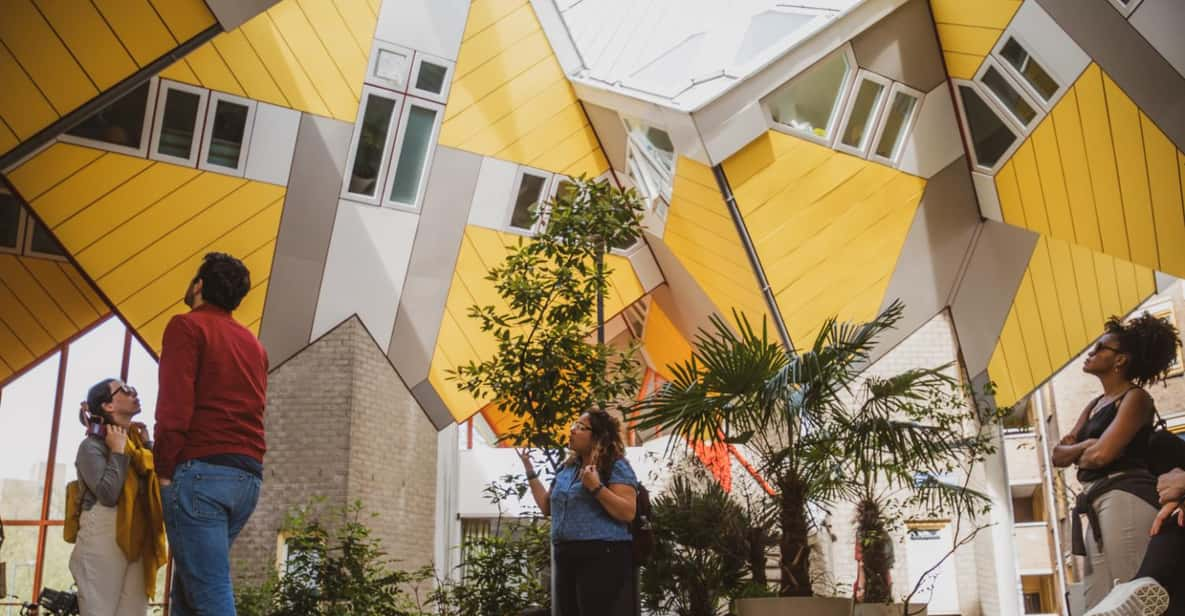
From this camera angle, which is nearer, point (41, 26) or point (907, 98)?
point (41, 26)

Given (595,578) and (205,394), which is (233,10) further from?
(205,394)

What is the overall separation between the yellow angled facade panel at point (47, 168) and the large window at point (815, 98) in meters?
7.22

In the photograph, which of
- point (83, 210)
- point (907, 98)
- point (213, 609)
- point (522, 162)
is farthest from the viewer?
point (522, 162)

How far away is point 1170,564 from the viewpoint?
2.86 m

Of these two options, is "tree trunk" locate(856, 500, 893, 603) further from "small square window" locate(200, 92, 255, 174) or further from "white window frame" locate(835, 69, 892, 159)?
"small square window" locate(200, 92, 255, 174)

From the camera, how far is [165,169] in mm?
10594

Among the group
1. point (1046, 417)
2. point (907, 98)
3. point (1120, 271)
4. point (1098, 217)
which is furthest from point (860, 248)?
point (1046, 417)

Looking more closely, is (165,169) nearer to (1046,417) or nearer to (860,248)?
(860,248)

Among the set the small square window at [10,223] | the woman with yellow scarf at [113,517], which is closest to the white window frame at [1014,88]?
the woman with yellow scarf at [113,517]

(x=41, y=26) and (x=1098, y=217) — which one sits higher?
(x=41, y=26)

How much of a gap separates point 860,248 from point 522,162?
428 cm

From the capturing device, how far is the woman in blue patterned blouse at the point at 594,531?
472 centimetres

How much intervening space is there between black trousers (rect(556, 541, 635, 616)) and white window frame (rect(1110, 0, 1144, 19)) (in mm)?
6670

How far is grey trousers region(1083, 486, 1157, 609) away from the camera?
3.09 m
